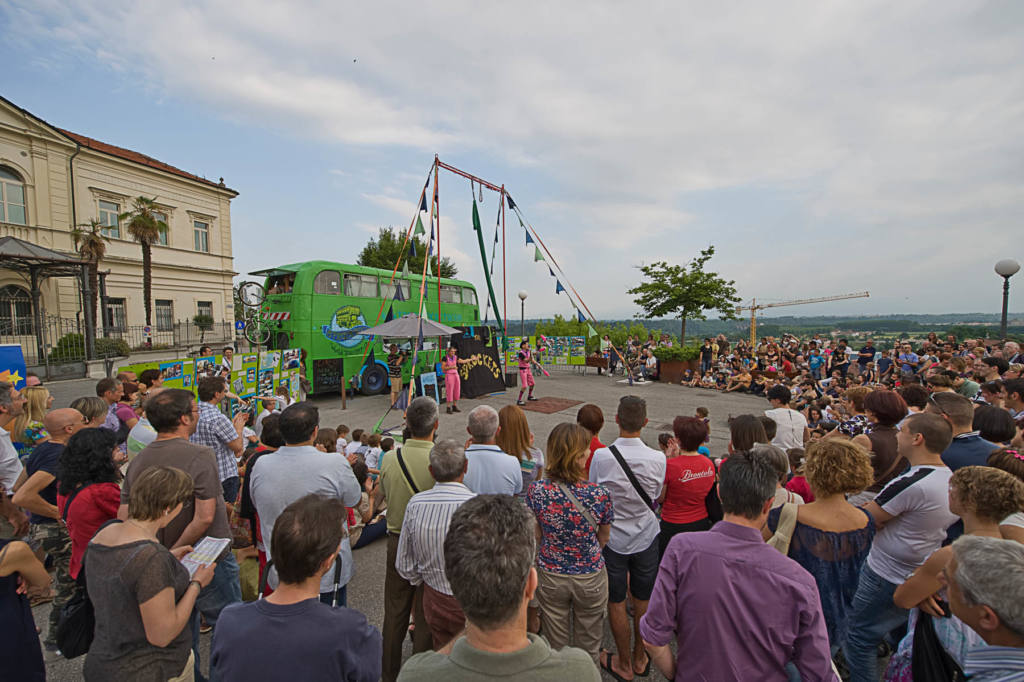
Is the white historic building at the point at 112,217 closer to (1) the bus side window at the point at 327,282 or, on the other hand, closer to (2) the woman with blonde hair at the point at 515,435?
(1) the bus side window at the point at 327,282

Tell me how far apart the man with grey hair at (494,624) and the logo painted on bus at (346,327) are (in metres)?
12.5

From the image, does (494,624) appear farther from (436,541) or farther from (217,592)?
(217,592)

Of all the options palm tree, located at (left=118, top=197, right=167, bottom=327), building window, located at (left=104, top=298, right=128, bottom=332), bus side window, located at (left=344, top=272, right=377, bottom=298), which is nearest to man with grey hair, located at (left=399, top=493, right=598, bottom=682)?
bus side window, located at (left=344, top=272, right=377, bottom=298)

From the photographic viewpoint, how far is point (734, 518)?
5.75 feet

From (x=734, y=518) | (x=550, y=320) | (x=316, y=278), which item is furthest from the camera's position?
(x=550, y=320)

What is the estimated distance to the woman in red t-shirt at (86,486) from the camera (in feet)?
7.98

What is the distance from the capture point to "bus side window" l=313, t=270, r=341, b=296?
12.9m

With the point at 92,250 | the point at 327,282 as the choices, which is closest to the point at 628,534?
the point at 327,282

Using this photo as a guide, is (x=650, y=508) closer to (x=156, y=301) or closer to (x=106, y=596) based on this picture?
(x=106, y=596)

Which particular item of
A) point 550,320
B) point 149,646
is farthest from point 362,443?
point 550,320

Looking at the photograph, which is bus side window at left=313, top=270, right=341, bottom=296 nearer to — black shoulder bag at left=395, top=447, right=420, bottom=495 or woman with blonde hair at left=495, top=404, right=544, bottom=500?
woman with blonde hair at left=495, top=404, right=544, bottom=500

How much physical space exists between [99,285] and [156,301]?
372 cm

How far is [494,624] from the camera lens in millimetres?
1192

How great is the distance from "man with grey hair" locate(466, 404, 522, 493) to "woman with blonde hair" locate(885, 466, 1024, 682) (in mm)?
1974
